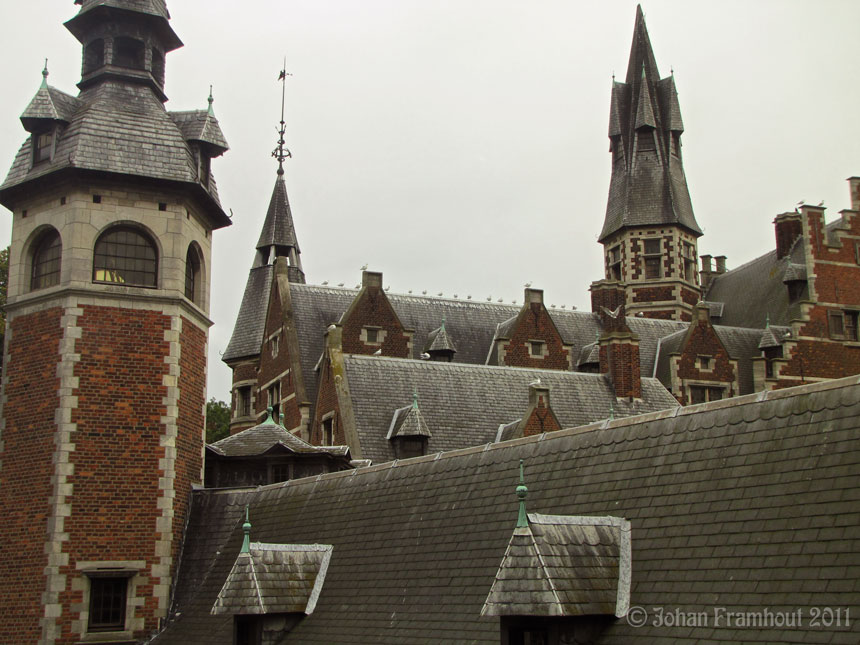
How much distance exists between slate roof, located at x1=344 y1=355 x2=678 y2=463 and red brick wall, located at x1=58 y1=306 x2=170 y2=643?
27.4 ft

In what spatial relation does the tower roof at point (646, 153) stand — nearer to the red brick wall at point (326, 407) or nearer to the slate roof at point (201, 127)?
the red brick wall at point (326, 407)

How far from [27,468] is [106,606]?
324cm

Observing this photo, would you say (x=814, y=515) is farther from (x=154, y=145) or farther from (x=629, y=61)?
(x=629, y=61)

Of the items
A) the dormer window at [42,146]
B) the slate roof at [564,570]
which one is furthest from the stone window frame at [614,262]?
the slate roof at [564,570]

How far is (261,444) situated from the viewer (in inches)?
966

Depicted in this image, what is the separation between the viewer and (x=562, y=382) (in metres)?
34.1

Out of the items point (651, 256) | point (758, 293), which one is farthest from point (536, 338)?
point (651, 256)

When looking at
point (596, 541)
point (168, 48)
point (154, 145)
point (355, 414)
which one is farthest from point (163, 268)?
point (596, 541)

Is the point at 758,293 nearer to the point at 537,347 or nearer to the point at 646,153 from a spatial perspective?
the point at 646,153

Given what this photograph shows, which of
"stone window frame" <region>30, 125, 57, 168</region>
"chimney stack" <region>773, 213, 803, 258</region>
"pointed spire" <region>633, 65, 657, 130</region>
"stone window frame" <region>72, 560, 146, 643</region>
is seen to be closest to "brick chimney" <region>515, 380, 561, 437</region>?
"stone window frame" <region>72, 560, 146, 643</region>

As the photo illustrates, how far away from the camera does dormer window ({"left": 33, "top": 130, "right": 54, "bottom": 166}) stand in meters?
23.7

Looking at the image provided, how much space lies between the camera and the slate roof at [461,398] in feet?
100

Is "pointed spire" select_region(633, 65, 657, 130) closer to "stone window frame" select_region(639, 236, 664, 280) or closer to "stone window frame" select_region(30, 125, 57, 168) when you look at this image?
"stone window frame" select_region(639, 236, 664, 280)

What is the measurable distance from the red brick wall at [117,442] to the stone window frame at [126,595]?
0.11 m
